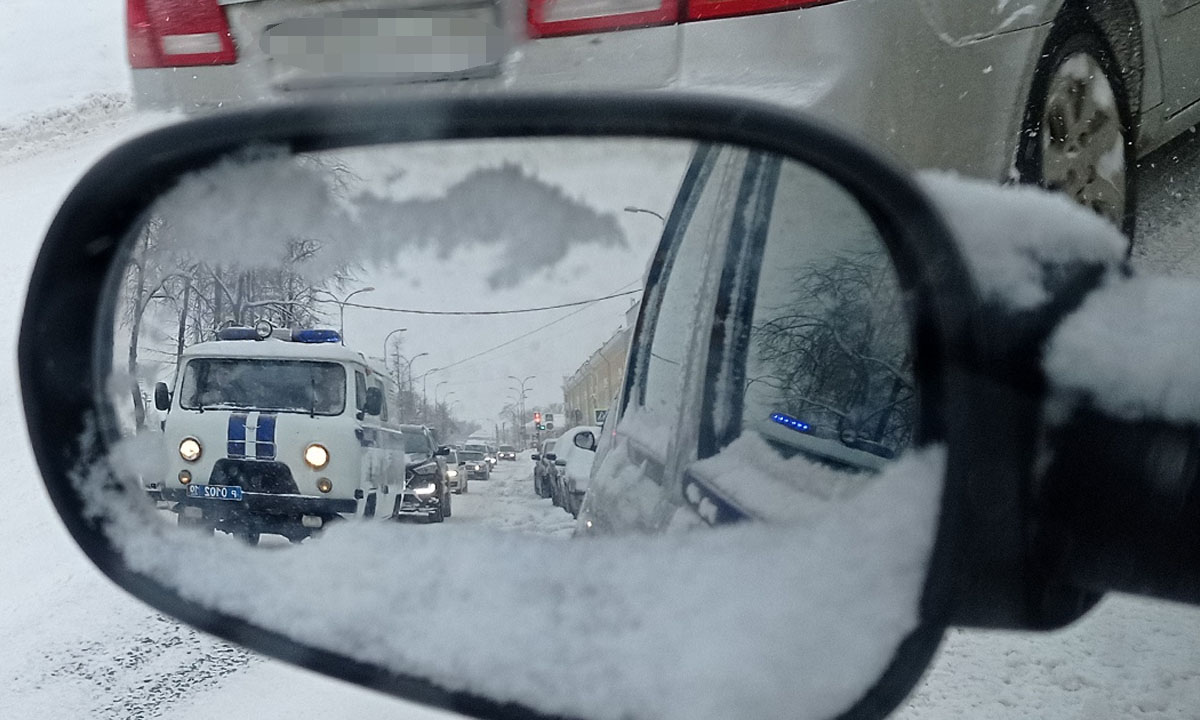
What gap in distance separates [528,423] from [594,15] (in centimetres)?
205

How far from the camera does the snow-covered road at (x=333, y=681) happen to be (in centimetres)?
238

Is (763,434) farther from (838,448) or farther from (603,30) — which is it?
(603,30)

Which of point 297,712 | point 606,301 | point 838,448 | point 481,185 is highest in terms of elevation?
point 481,185

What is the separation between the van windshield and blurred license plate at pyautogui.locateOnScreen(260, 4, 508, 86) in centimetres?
183

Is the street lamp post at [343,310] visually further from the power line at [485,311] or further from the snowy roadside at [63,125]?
the snowy roadside at [63,125]

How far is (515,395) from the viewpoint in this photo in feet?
3.92

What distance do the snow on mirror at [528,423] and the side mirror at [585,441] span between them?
0.04 feet

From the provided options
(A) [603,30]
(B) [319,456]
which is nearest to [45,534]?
(A) [603,30]

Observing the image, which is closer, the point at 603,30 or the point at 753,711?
the point at 753,711

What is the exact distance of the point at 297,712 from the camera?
3176 mm

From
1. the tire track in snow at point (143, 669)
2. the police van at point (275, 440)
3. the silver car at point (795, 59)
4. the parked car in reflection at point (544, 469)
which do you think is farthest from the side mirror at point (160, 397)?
the tire track in snow at point (143, 669)

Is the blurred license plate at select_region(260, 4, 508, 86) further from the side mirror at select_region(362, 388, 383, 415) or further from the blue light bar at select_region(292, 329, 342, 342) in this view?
the side mirror at select_region(362, 388, 383, 415)

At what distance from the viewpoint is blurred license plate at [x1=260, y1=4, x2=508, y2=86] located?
3090mm

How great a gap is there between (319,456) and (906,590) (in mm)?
805
